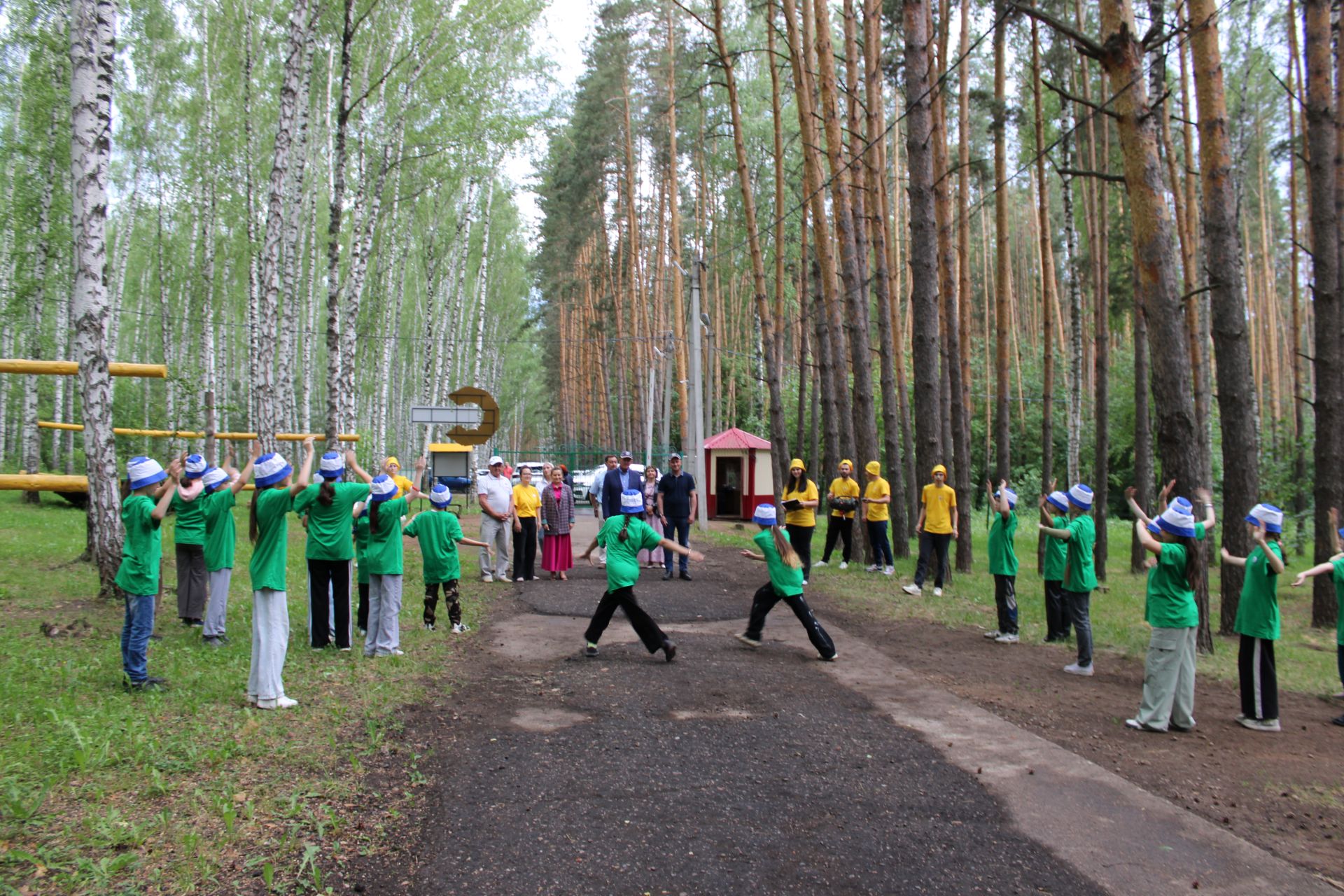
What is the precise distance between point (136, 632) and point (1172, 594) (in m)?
7.38

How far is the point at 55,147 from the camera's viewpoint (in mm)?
20500

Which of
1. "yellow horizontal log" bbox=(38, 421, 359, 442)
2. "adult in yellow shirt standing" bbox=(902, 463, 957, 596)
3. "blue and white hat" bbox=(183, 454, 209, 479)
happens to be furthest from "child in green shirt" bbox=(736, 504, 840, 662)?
"yellow horizontal log" bbox=(38, 421, 359, 442)

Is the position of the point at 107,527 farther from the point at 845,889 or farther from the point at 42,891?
the point at 845,889

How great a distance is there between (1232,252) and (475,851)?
369 inches

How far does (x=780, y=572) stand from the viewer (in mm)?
9203

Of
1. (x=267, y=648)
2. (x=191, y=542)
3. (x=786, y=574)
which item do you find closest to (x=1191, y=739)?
(x=786, y=574)

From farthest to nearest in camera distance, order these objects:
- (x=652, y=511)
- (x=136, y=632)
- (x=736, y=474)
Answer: (x=736, y=474), (x=652, y=511), (x=136, y=632)

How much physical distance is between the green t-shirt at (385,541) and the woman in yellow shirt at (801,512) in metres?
6.60

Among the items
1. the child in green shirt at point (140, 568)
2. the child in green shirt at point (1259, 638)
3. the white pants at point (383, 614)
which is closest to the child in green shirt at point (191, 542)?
the child in green shirt at point (140, 568)

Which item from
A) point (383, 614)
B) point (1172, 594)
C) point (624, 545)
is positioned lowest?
point (383, 614)

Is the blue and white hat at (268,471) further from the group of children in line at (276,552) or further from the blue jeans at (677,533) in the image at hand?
the blue jeans at (677,533)

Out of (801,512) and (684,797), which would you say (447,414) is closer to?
(801,512)

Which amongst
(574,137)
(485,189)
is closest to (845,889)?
(574,137)

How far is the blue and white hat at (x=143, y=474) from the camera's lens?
691 centimetres
